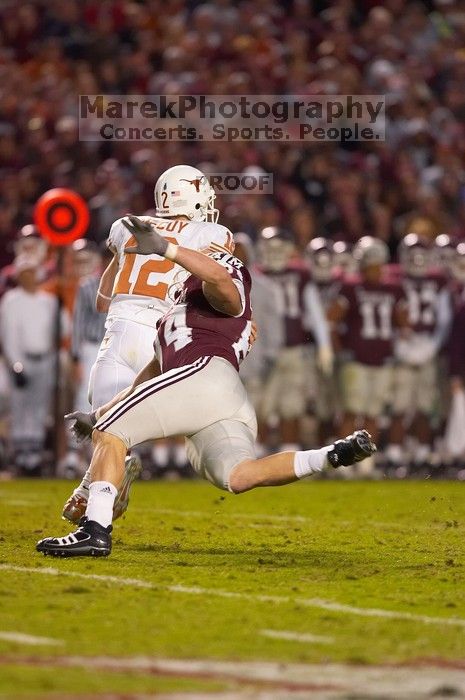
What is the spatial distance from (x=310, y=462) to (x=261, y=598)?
85 centimetres

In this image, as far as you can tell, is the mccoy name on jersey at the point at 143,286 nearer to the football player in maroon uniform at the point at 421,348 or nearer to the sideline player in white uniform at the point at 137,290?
the sideline player in white uniform at the point at 137,290

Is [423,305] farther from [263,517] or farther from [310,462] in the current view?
[310,462]

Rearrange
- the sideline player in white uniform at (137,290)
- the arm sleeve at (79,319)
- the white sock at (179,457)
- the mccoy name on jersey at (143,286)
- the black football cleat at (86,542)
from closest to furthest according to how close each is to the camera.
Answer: the black football cleat at (86,542), the sideline player in white uniform at (137,290), the mccoy name on jersey at (143,286), the arm sleeve at (79,319), the white sock at (179,457)

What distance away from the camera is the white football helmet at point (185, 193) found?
7.36 metres

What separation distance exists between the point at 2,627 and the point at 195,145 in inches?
437

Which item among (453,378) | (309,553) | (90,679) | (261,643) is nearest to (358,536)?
(309,553)

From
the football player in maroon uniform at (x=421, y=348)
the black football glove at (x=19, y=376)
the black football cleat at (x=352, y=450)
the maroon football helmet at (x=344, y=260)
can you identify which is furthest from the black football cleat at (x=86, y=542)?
the maroon football helmet at (x=344, y=260)

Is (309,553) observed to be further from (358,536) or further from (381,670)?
(381,670)

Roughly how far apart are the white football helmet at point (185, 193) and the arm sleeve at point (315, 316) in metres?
6.07

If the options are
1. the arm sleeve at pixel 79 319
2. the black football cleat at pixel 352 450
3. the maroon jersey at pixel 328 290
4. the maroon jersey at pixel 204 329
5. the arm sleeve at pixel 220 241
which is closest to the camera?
the black football cleat at pixel 352 450

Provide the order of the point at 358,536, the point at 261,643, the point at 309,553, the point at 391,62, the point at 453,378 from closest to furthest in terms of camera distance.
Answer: the point at 261,643
the point at 309,553
the point at 358,536
the point at 453,378
the point at 391,62

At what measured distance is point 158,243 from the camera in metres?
5.99

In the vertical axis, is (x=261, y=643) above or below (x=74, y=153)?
below

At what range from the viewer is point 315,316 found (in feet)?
44.1
